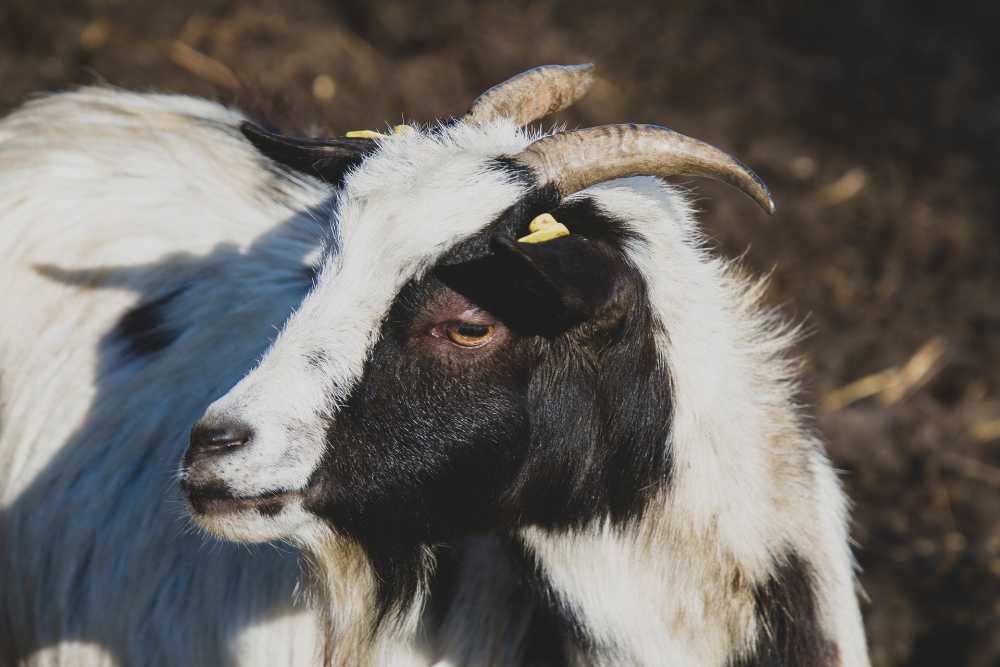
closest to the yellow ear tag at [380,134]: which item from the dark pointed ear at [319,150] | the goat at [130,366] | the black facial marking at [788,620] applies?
the dark pointed ear at [319,150]

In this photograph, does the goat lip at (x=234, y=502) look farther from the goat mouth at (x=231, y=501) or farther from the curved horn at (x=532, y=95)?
the curved horn at (x=532, y=95)

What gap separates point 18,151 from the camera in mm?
3549

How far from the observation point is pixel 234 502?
2.36 m

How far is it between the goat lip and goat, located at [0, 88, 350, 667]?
0.50m

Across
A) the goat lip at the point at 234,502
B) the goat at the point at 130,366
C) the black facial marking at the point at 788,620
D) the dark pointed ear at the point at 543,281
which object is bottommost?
the black facial marking at the point at 788,620

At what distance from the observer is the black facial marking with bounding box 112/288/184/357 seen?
324cm

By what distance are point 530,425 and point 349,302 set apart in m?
0.44

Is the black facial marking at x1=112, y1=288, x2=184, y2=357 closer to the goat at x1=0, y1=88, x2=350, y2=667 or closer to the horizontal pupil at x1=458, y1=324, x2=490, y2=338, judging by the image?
the goat at x1=0, y1=88, x2=350, y2=667

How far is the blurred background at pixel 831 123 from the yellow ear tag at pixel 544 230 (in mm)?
1917

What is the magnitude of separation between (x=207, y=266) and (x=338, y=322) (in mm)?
1019

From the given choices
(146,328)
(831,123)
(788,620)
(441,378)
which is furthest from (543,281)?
(831,123)

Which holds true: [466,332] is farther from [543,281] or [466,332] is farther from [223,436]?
[223,436]

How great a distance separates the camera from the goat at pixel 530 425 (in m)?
2.40

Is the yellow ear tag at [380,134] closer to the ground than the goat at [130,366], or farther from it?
farther from it
